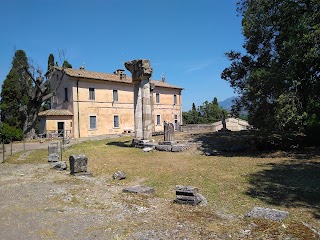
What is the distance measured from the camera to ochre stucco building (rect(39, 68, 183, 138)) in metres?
30.2

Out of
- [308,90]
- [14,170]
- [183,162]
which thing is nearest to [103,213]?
[183,162]

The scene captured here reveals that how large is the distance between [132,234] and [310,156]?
422 inches

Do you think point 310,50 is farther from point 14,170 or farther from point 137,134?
point 14,170

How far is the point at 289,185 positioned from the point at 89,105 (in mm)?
27161

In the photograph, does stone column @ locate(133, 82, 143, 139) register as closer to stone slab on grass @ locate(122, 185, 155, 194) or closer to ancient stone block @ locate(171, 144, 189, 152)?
ancient stone block @ locate(171, 144, 189, 152)

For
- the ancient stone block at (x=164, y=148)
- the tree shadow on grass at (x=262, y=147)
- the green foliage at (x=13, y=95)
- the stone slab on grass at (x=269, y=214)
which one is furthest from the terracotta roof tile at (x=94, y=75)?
the stone slab on grass at (x=269, y=214)

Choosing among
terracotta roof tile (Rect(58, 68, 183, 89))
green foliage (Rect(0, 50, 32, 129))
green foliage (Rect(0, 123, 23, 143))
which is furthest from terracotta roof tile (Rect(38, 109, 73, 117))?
green foliage (Rect(0, 50, 32, 129))

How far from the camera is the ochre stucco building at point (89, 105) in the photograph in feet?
99.1

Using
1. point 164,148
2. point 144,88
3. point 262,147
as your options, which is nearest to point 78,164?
point 164,148

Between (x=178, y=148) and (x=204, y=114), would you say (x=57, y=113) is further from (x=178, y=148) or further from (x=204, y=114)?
(x=204, y=114)

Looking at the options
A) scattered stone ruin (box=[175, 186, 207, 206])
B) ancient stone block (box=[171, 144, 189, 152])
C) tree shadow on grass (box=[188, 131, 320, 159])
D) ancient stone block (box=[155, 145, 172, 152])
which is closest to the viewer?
scattered stone ruin (box=[175, 186, 207, 206])

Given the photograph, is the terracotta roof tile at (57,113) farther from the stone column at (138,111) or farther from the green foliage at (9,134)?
A: the stone column at (138,111)

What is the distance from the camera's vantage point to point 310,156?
1244 centimetres

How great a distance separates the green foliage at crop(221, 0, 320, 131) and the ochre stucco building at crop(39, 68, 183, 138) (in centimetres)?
2066
